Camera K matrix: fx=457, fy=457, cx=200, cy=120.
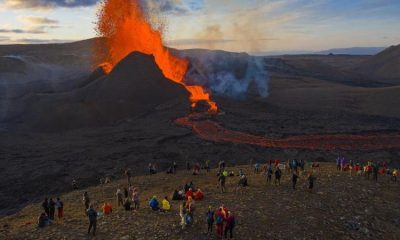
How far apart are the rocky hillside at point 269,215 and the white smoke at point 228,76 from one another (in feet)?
186

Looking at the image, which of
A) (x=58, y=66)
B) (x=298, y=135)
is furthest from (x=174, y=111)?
(x=58, y=66)

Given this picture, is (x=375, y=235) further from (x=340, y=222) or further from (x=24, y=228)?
(x=24, y=228)

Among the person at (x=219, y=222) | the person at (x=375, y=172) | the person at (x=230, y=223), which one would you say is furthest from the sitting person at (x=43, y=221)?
the person at (x=375, y=172)

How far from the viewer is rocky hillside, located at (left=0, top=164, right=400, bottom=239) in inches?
824

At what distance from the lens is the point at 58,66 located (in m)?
156

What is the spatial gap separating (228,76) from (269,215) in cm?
7584

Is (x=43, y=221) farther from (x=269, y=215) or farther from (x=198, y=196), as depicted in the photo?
(x=269, y=215)

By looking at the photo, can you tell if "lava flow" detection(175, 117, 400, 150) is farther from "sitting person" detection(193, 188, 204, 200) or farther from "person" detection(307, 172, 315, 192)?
"sitting person" detection(193, 188, 204, 200)

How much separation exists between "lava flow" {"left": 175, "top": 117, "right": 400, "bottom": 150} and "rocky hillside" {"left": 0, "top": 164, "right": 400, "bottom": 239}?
21903 mm

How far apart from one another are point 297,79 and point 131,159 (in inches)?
3431

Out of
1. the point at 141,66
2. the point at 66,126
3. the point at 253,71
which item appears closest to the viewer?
the point at 66,126

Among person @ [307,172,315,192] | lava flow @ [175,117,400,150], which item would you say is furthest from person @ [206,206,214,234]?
lava flow @ [175,117,400,150]

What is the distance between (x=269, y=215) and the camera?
23156 millimetres

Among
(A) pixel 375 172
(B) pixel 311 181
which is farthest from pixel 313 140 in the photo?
(B) pixel 311 181
